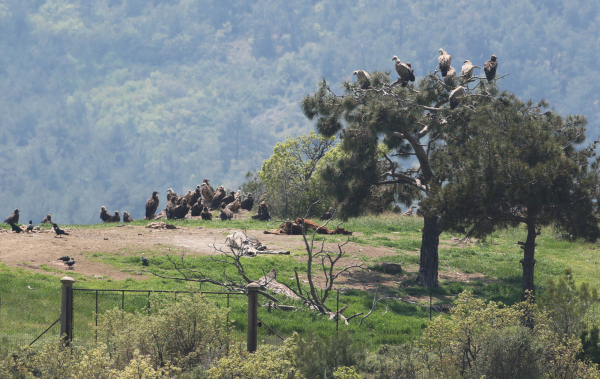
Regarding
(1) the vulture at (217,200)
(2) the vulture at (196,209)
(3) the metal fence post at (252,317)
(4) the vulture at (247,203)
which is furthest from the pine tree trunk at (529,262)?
(1) the vulture at (217,200)

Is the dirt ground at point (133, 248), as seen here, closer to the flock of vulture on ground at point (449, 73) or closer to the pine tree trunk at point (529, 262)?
the pine tree trunk at point (529, 262)

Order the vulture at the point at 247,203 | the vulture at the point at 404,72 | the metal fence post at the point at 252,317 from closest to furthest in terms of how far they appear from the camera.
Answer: the metal fence post at the point at 252,317
the vulture at the point at 404,72
the vulture at the point at 247,203

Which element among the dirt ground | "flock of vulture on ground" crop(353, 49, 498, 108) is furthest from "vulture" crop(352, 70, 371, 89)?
the dirt ground

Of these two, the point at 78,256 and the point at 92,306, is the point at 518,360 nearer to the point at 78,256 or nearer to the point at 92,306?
the point at 92,306

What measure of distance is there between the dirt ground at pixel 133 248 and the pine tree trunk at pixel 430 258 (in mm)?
975

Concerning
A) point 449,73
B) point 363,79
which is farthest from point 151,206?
point 449,73

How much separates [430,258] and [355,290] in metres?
3.51

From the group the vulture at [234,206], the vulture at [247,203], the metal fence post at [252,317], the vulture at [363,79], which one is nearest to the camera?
the metal fence post at [252,317]

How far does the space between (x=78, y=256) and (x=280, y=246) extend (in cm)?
866

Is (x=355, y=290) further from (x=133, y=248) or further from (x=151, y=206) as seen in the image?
(x=151, y=206)

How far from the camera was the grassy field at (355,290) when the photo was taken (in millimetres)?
12172

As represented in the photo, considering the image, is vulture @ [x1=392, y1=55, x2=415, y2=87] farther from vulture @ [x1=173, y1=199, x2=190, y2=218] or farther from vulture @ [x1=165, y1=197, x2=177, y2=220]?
vulture @ [x1=165, y1=197, x2=177, y2=220]

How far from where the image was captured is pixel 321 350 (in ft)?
28.4

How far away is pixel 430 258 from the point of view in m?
19.2
